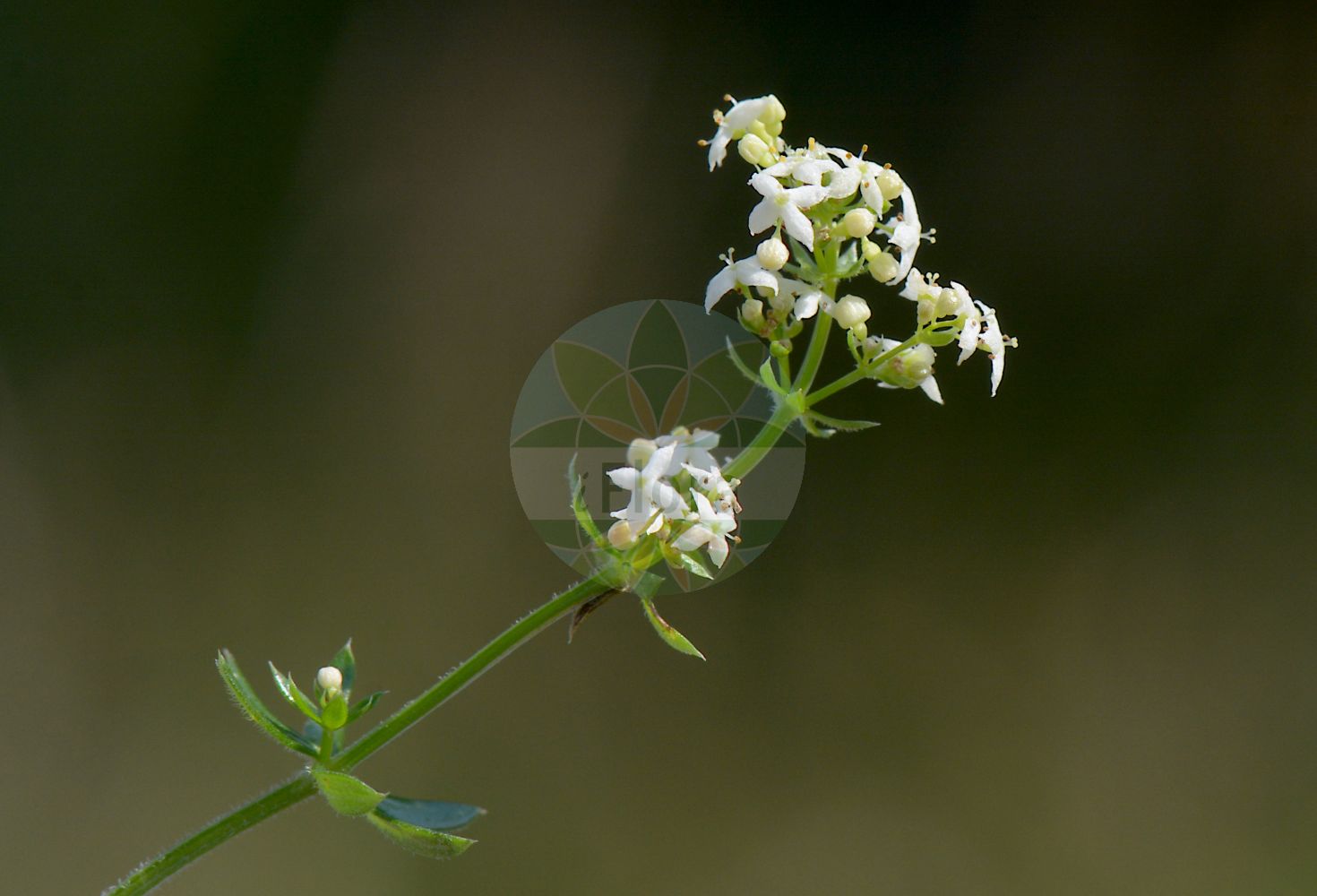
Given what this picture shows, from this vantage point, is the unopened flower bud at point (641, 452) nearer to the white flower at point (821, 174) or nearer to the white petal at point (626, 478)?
the white petal at point (626, 478)

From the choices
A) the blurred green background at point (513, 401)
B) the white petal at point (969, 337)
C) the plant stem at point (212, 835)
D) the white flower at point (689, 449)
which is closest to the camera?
the plant stem at point (212, 835)

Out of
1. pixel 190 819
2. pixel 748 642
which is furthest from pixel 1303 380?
pixel 190 819

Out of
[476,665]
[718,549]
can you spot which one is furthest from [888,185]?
[476,665]

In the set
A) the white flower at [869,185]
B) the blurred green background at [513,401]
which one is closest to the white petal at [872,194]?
the white flower at [869,185]

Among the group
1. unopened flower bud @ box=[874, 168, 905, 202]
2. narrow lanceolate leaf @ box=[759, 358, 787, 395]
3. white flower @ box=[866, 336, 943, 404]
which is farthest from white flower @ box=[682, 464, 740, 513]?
unopened flower bud @ box=[874, 168, 905, 202]

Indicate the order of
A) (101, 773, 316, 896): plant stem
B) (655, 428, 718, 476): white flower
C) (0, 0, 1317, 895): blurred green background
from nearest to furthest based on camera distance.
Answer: (101, 773, 316, 896): plant stem < (655, 428, 718, 476): white flower < (0, 0, 1317, 895): blurred green background

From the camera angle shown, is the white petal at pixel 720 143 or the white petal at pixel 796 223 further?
the white petal at pixel 720 143

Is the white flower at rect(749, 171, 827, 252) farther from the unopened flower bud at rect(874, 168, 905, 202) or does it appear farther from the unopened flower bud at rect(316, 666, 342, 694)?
the unopened flower bud at rect(316, 666, 342, 694)
